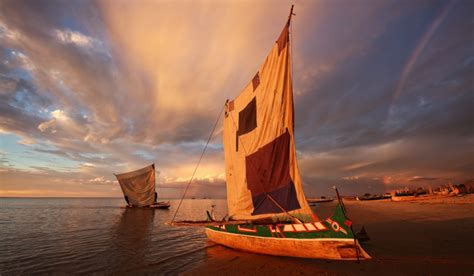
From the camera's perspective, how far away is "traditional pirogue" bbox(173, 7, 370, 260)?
10.1 meters

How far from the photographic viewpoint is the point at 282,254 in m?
11.7

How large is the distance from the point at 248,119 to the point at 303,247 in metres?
8.25

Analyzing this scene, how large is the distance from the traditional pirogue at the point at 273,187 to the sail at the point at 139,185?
44.7 meters

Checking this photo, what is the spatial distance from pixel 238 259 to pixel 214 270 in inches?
68.6

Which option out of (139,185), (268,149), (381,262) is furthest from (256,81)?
(139,185)

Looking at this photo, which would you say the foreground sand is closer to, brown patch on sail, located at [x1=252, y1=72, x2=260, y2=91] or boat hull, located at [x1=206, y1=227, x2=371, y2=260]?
boat hull, located at [x1=206, y1=227, x2=371, y2=260]

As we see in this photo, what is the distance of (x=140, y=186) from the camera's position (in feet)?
192

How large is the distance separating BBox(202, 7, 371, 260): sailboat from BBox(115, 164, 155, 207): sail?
146 ft

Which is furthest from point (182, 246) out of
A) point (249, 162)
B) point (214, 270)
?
point (249, 162)

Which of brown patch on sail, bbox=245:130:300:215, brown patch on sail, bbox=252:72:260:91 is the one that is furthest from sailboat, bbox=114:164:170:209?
brown patch on sail, bbox=252:72:260:91

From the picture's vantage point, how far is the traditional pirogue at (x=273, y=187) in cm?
1012

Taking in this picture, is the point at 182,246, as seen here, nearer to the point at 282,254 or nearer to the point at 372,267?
the point at 282,254

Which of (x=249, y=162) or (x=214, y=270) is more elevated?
(x=249, y=162)

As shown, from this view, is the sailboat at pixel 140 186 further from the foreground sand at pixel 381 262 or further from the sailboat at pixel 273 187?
the foreground sand at pixel 381 262
